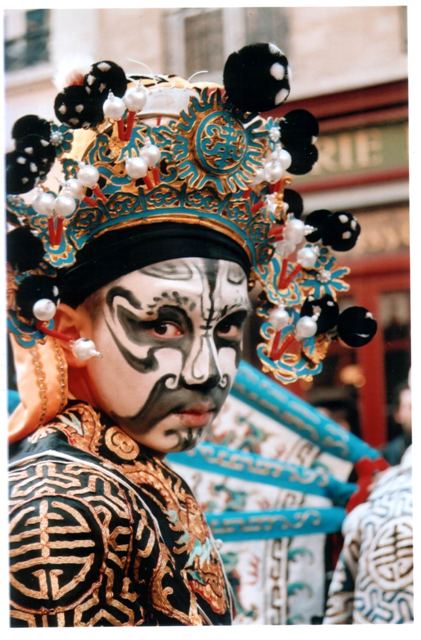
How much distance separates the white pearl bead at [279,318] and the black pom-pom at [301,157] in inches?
9.7

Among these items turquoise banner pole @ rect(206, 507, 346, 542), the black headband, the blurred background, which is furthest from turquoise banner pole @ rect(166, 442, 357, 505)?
the black headband

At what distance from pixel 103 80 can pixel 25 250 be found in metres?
0.30

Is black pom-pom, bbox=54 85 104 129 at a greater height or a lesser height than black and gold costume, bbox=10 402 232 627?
greater

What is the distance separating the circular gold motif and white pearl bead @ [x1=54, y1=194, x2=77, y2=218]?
1.21 ft

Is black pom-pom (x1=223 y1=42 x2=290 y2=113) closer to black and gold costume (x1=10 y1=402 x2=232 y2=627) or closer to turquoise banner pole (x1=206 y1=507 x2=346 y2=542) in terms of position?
black and gold costume (x1=10 y1=402 x2=232 y2=627)

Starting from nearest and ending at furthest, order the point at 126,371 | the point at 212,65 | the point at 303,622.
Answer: the point at 126,371
the point at 303,622
the point at 212,65

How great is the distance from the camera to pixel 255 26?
2.60 metres

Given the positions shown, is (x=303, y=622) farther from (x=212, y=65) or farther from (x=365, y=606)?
(x=212, y=65)

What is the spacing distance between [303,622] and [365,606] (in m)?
0.20

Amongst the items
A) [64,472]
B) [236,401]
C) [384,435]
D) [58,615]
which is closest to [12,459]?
[64,472]

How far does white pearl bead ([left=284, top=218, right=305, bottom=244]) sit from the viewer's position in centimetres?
193

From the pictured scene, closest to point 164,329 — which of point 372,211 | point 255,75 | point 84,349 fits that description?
point 84,349

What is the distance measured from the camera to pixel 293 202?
1981 mm

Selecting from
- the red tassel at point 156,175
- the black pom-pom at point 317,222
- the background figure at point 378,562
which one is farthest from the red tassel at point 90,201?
the background figure at point 378,562
